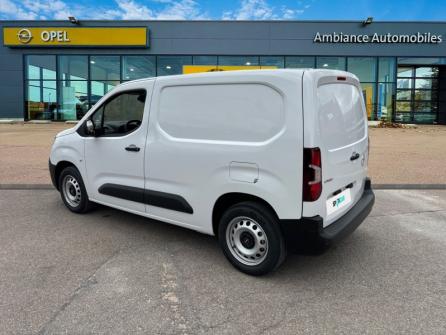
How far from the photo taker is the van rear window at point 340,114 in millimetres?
3260

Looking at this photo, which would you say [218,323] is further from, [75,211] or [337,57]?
[337,57]

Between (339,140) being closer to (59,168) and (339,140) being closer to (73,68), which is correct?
(59,168)

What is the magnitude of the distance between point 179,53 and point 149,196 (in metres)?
23.4

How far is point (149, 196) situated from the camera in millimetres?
4215

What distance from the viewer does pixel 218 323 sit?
2.73 meters

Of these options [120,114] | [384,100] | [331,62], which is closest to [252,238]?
[120,114]

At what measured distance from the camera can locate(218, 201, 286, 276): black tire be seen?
330 cm

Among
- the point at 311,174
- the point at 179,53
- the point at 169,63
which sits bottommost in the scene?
the point at 311,174

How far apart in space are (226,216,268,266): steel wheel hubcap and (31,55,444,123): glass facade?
23582 mm

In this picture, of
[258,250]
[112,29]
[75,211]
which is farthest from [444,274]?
[112,29]

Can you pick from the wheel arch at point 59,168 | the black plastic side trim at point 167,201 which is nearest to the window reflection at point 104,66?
the wheel arch at point 59,168

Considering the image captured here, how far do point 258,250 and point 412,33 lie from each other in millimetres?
27173

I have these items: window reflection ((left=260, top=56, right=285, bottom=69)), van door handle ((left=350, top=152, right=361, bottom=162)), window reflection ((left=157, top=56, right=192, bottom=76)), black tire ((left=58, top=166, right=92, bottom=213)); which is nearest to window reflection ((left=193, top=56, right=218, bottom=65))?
window reflection ((left=157, top=56, right=192, bottom=76))

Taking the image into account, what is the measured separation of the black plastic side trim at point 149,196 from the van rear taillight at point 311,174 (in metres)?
1.27
